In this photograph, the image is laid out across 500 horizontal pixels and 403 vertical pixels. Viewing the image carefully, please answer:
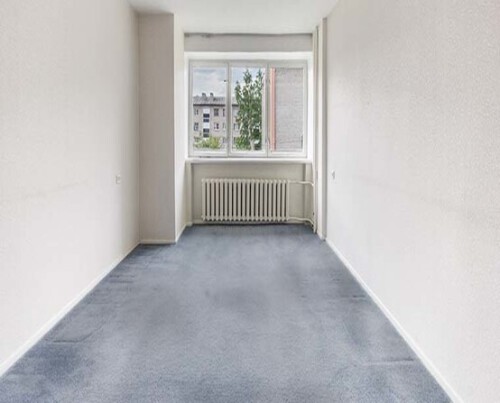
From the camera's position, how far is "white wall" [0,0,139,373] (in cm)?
252

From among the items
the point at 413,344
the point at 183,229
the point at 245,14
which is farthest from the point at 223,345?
the point at 245,14

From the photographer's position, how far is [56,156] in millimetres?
3121

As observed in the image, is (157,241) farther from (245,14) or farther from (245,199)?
(245,14)

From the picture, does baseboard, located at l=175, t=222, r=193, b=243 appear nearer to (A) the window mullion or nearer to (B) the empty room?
(B) the empty room

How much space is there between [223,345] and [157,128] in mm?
3424

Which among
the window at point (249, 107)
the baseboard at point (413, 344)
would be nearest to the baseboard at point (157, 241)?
the window at point (249, 107)

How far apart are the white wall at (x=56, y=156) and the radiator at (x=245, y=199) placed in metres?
2.19

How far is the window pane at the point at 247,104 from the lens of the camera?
23.4 ft

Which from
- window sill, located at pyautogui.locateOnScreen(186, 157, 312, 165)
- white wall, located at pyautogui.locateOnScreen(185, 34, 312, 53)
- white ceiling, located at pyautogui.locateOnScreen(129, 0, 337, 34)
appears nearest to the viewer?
white ceiling, located at pyautogui.locateOnScreen(129, 0, 337, 34)

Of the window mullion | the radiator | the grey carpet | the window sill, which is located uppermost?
the window mullion

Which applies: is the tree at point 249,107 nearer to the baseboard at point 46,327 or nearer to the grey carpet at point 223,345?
the grey carpet at point 223,345

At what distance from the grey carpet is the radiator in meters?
2.44

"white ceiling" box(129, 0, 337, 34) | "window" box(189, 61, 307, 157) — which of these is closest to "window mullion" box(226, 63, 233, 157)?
"window" box(189, 61, 307, 157)

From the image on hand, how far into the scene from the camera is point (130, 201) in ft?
17.1
